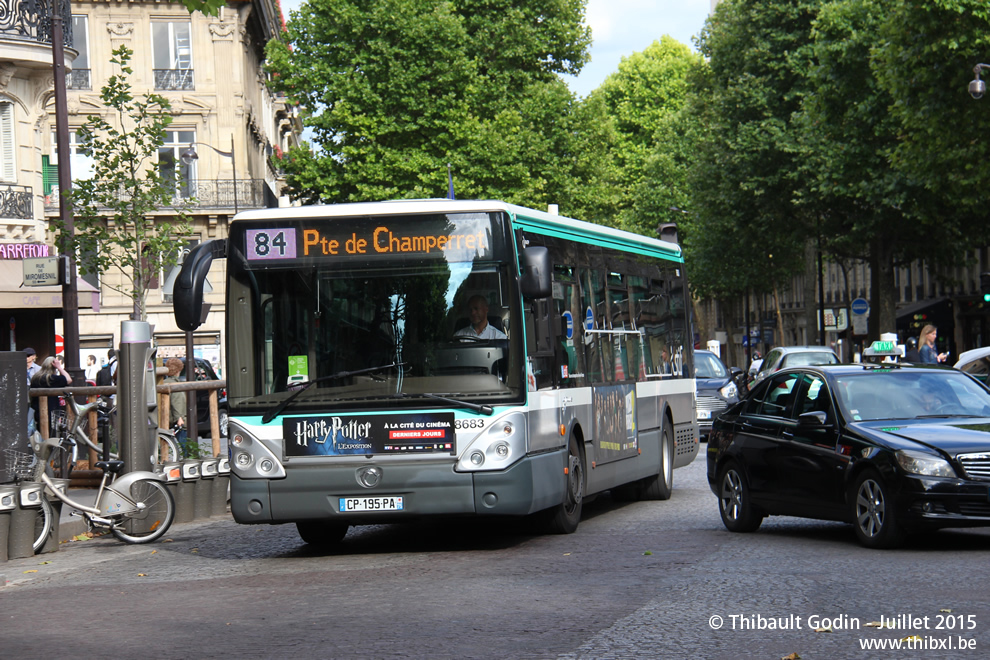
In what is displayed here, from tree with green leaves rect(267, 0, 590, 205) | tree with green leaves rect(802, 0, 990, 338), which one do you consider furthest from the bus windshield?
tree with green leaves rect(267, 0, 590, 205)

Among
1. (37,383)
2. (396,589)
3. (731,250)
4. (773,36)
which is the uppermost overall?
(773,36)

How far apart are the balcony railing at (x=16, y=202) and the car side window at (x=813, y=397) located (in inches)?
900

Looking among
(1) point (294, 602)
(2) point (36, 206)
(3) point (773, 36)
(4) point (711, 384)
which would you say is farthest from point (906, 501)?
(3) point (773, 36)

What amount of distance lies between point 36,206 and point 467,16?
18.8 metres

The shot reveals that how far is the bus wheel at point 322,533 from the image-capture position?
1356 cm

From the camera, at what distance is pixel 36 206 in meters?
32.7

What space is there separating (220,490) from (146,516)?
A: 2.88 m

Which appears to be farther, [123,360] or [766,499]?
[123,360]

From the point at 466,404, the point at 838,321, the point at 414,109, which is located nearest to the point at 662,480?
the point at 466,404

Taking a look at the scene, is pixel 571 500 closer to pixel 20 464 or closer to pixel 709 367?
pixel 20 464

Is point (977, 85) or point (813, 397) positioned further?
point (977, 85)

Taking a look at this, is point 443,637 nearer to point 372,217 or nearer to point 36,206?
point 372,217

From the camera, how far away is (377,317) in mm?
12219

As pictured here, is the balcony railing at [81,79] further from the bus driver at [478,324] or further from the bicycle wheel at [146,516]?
the bus driver at [478,324]
